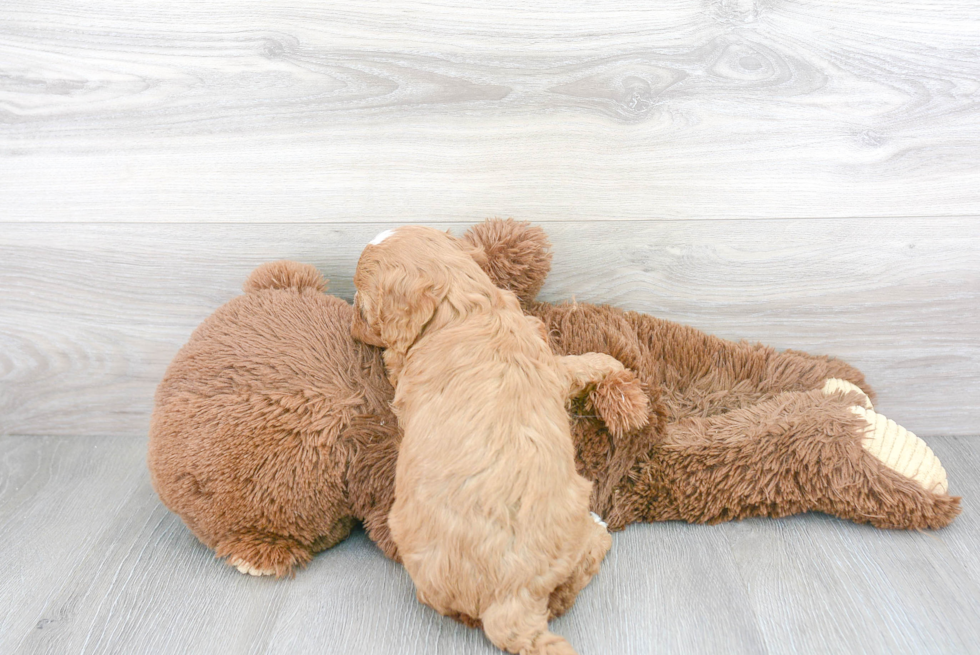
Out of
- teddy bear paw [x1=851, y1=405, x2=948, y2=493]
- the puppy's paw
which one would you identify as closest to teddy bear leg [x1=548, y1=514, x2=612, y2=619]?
the puppy's paw

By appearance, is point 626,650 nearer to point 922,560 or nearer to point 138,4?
point 922,560

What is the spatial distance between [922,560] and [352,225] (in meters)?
0.98

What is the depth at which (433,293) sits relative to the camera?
88 cm

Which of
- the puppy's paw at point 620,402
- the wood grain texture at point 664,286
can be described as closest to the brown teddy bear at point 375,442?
the puppy's paw at point 620,402

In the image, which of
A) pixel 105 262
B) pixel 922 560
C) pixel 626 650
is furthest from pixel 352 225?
pixel 922 560

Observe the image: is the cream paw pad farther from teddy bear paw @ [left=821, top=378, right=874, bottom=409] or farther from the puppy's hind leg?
the puppy's hind leg

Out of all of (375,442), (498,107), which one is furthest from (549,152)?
(375,442)

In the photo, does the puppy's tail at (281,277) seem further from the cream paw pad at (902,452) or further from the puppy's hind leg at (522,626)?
the cream paw pad at (902,452)

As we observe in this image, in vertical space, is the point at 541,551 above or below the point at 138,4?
below

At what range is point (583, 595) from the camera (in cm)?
93

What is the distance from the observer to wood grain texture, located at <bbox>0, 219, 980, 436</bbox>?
1.16 meters

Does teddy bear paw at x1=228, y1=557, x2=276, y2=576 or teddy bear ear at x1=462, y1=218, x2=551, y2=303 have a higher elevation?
teddy bear ear at x1=462, y1=218, x2=551, y2=303

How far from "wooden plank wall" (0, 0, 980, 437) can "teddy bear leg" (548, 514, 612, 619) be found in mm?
436

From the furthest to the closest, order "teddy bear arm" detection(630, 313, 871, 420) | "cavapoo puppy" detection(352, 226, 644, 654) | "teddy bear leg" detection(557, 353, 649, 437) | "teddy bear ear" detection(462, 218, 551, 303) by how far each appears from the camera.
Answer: "teddy bear arm" detection(630, 313, 871, 420)
"teddy bear ear" detection(462, 218, 551, 303)
"teddy bear leg" detection(557, 353, 649, 437)
"cavapoo puppy" detection(352, 226, 644, 654)
